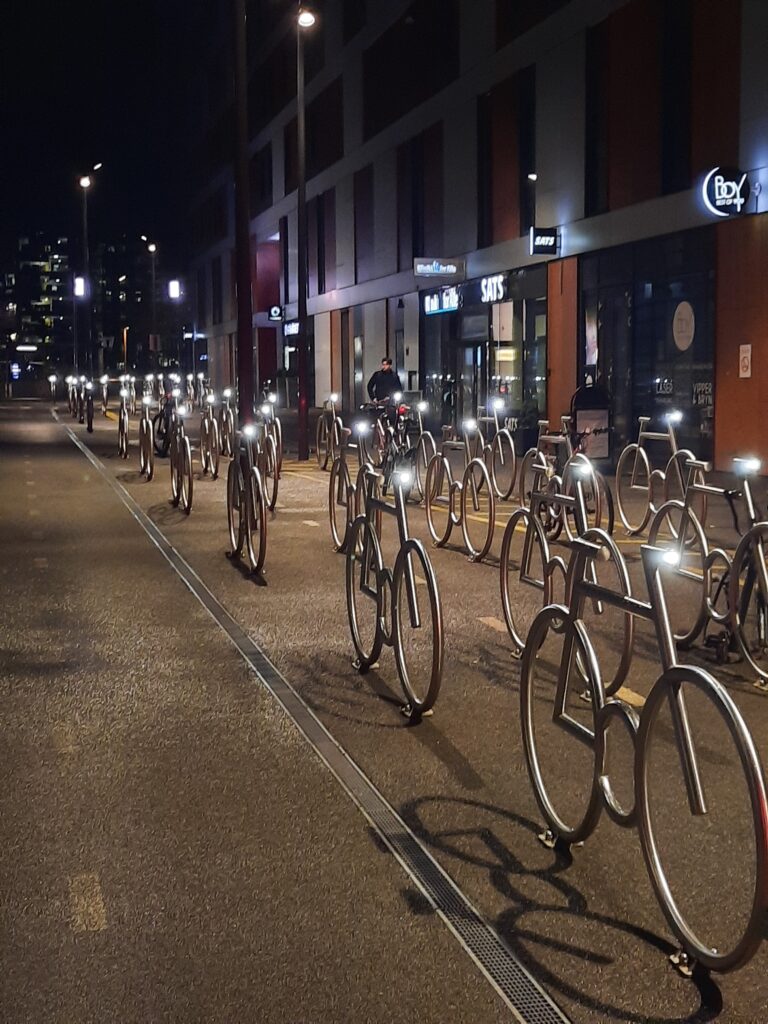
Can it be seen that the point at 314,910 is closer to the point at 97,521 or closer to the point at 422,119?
the point at 97,521

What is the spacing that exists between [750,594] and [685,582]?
10.2ft

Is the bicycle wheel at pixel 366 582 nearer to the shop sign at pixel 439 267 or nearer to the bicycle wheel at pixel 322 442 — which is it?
the bicycle wheel at pixel 322 442

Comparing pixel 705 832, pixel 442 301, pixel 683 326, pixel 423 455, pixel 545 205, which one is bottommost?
pixel 705 832

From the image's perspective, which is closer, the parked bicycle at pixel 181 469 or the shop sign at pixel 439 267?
the parked bicycle at pixel 181 469

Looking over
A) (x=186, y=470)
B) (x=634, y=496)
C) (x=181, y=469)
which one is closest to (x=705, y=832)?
(x=186, y=470)

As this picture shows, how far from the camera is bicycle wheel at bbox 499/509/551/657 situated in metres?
7.52

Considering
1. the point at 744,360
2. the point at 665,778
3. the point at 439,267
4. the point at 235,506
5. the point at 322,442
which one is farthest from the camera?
the point at 439,267

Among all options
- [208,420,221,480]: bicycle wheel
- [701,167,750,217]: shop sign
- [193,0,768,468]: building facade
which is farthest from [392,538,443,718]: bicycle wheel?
[701,167,750,217]: shop sign

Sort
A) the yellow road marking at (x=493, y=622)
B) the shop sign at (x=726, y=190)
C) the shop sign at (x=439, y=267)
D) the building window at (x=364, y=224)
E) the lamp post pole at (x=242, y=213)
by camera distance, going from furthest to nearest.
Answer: the building window at (x=364, y=224), the shop sign at (x=439, y=267), the shop sign at (x=726, y=190), the lamp post pole at (x=242, y=213), the yellow road marking at (x=493, y=622)

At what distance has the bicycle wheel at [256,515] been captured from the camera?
1066 cm

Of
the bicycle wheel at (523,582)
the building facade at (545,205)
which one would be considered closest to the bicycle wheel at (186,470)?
the bicycle wheel at (523,582)

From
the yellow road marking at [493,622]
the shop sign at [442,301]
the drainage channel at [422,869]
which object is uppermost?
the shop sign at [442,301]

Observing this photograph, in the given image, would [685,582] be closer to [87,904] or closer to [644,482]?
[87,904]

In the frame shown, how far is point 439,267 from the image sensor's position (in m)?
31.2
